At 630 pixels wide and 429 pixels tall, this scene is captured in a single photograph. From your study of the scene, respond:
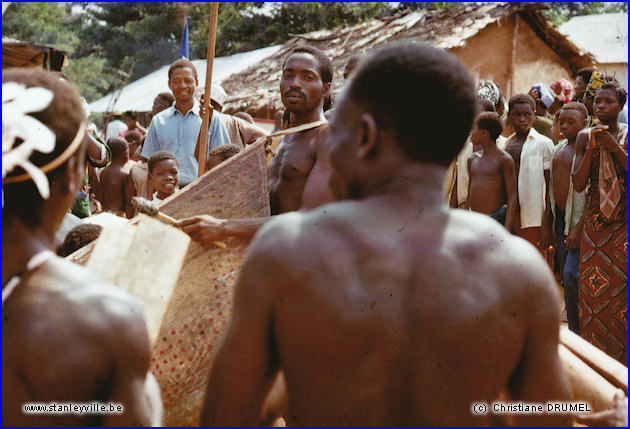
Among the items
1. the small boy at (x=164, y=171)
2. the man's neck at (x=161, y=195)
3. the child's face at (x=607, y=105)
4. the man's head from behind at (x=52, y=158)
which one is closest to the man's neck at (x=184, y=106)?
the small boy at (x=164, y=171)

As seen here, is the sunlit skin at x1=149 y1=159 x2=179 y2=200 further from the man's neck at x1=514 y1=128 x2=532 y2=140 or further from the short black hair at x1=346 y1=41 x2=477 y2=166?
the short black hair at x1=346 y1=41 x2=477 y2=166

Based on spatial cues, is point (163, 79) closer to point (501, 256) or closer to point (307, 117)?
point (307, 117)

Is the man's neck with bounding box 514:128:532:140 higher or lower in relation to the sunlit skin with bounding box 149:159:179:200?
lower

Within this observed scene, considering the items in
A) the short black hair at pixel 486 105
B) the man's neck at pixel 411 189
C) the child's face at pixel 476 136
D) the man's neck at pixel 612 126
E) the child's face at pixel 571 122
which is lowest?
the child's face at pixel 476 136

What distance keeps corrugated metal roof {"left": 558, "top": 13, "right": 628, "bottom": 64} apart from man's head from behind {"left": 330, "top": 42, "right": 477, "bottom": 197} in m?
17.8

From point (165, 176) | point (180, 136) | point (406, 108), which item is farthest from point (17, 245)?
point (180, 136)

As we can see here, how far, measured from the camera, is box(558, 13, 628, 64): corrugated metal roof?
19.1m

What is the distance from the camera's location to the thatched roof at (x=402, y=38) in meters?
13.3

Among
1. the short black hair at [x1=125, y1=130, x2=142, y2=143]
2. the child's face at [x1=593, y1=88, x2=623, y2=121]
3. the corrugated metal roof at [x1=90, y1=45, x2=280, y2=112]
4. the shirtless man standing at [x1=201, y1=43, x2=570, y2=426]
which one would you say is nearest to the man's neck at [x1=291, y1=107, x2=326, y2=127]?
the shirtless man standing at [x1=201, y1=43, x2=570, y2=426]

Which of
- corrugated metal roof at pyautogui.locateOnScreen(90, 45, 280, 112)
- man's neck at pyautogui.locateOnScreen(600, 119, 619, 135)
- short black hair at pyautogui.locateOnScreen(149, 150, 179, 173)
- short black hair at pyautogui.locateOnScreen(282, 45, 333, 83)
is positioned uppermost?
short black hair at pyautogui.locateOnScreen(282, 45, 333, 83)

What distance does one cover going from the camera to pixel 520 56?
1423cm

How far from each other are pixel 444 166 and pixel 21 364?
1069 millimetres

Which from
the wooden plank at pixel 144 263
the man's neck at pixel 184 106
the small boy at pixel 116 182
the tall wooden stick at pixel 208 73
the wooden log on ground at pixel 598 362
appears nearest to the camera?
the wooden plank at pixel 144 263

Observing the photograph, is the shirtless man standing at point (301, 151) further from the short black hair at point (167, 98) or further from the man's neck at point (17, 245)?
the short black hair at point (167, 98)
